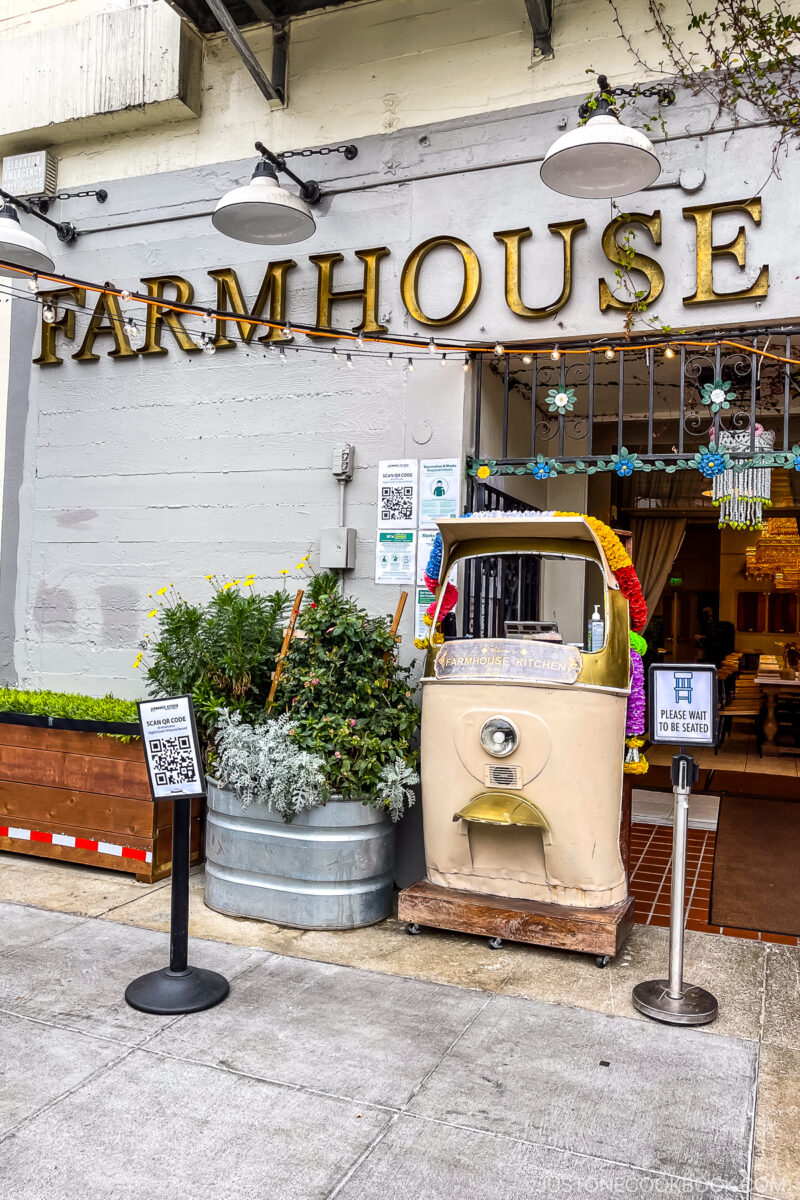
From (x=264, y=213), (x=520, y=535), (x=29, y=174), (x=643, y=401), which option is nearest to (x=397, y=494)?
(x=520, y=535)

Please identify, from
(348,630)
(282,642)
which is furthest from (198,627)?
(348,630)

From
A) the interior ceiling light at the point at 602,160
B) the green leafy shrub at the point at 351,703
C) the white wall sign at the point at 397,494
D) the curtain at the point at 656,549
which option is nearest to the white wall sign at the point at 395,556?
the white wall sign at the point at 397,494

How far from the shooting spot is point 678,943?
155 inches

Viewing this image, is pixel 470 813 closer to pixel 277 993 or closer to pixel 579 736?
pixel 579 736

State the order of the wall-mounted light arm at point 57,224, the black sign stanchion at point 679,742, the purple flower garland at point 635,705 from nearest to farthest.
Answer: the black sign stanchion at point 679,742
the purple flower garland at point 635,705
the wall-mounted light arm at point 57,224

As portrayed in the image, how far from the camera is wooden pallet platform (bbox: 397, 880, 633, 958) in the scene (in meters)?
4.41

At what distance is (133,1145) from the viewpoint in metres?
2.86

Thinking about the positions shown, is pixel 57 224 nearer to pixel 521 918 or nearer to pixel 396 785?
pixel 396 785

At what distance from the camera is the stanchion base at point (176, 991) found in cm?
382

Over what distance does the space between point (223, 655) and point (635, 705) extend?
242 centimetres

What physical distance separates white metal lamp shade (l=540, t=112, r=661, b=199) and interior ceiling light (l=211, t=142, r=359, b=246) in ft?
4.69

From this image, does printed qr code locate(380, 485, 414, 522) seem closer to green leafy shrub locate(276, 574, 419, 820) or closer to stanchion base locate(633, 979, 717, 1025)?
green leafy shrub locate(276, 574, 419, 820)

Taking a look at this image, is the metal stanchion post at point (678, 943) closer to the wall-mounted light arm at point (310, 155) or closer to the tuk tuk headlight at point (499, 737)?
the tuk tuk headlight at point (499, 737)

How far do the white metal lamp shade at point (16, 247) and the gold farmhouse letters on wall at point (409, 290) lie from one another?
747 millimetres
